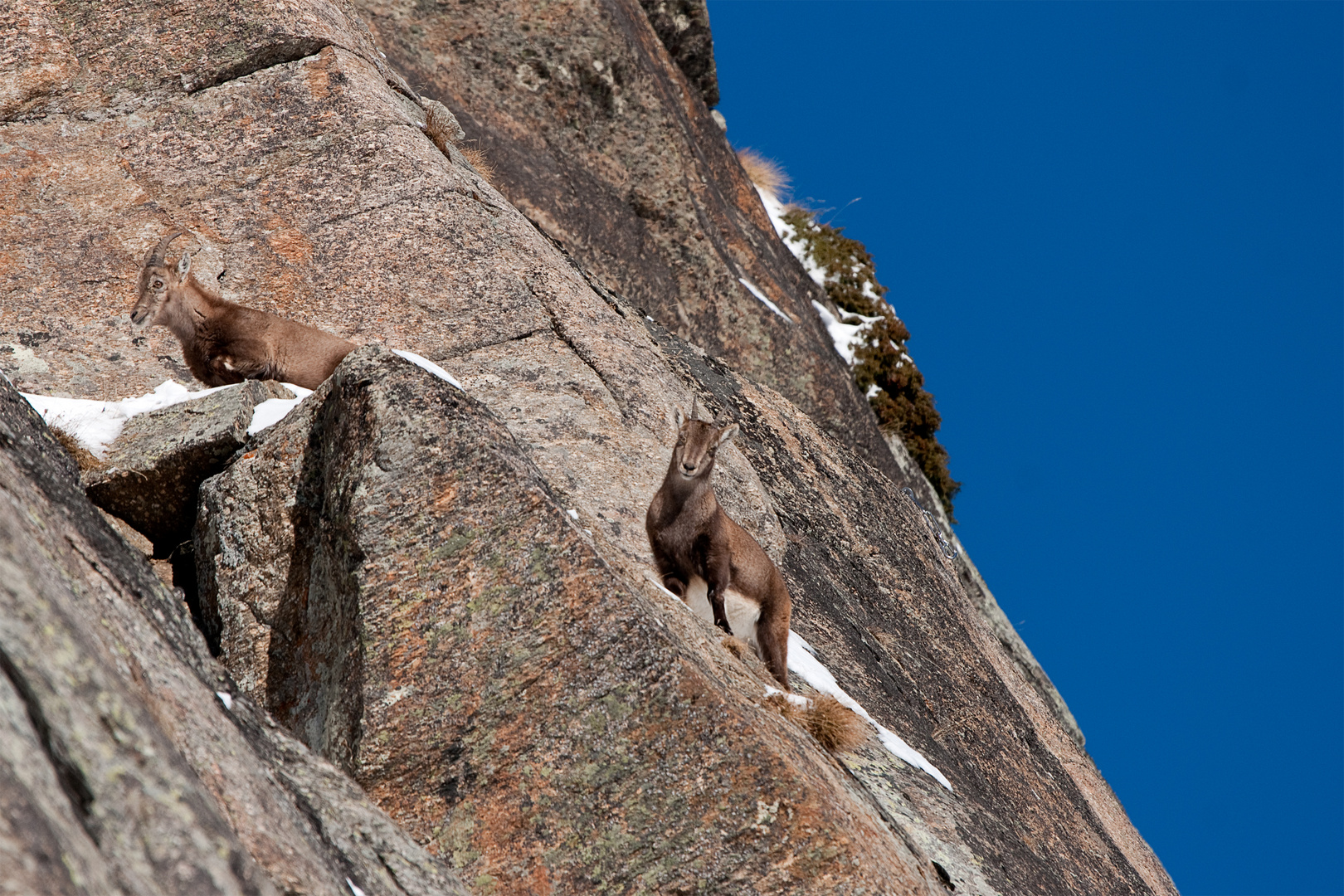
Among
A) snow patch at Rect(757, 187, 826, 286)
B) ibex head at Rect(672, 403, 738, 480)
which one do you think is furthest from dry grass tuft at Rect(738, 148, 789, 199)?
ibex head at Rect(672, 403, 738, 480)

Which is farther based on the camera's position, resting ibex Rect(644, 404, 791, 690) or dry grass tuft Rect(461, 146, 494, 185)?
dry grass tuft Rect(461, 146, 494, 185)

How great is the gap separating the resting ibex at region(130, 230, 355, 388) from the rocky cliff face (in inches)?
14.0

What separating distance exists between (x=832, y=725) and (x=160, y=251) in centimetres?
744

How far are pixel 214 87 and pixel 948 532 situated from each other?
13.3 metres

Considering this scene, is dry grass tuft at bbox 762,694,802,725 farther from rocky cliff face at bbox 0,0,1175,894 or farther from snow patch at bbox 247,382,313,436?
snow patch at bbox 247,382,313,436

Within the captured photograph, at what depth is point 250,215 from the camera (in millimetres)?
12484

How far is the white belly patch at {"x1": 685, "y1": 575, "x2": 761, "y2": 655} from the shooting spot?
34.5 feet

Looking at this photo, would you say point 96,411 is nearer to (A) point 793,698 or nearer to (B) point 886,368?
(A) point 793,698

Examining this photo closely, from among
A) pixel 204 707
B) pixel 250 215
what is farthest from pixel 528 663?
pixel 250 215

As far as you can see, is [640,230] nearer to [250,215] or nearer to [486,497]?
[250,215]

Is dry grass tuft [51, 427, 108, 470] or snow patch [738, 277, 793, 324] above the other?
snow patch [738, 277, 793, 324]

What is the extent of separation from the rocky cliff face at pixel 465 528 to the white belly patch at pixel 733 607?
72cm

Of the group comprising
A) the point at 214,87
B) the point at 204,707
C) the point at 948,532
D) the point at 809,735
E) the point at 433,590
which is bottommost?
the point at 204,707

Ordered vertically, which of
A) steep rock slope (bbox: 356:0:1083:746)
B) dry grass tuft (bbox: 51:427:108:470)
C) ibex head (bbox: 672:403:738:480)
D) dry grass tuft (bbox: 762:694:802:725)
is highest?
steep rock slope (bbox: 356:0:1083:746)
